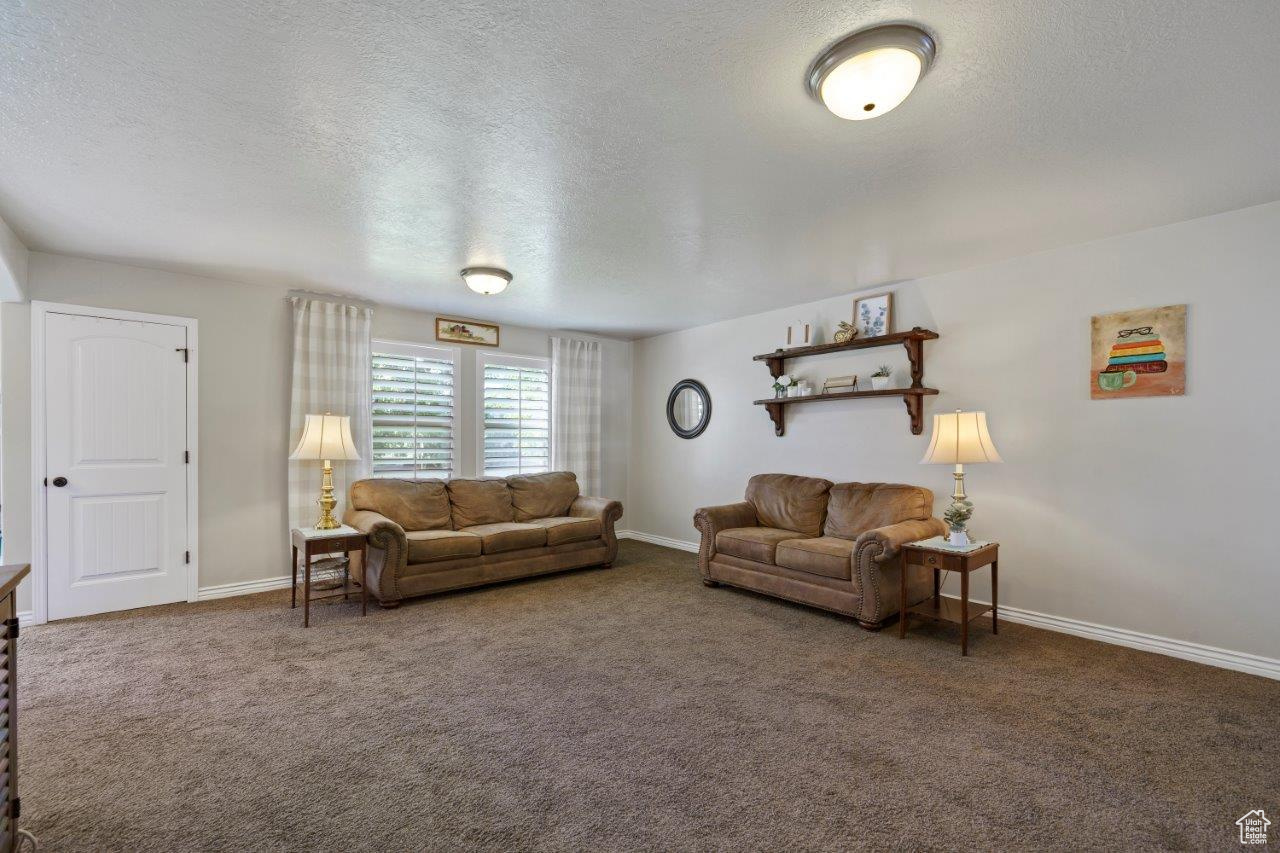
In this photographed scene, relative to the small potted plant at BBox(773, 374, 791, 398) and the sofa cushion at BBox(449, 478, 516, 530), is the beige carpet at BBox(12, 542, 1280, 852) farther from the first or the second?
the small potted plant at BBox(773, 374, 791, 398)

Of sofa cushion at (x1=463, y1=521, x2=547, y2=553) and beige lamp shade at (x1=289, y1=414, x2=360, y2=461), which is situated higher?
beige lamp shade at (x1=289, y1=414, x2=360, y2=461)

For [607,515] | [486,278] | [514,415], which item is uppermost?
[486,278]

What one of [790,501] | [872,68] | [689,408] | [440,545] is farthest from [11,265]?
[790,501]

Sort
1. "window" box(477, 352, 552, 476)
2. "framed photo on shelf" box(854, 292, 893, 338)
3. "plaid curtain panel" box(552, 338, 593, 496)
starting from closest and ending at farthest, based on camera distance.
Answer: "framed photo on shelf" box(854, 292, 893, 338) < "window" box(477, 352, 552, 476) < "plaid curtain panel" box(552, 338, 593, 496)

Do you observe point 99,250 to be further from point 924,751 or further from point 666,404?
point 924,751

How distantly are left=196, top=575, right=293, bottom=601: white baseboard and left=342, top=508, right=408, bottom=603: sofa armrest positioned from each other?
103 centimetres

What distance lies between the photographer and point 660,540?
6742 millimetres

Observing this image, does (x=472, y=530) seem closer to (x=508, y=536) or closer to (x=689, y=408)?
(x=508, y=536)

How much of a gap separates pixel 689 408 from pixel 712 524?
1.93 meters

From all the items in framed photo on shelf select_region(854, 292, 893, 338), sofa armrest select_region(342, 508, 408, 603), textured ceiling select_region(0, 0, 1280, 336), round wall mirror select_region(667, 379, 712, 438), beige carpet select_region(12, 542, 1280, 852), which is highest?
textured ceiling select_region(0, 0, 1280, 336)

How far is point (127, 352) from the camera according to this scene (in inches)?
162

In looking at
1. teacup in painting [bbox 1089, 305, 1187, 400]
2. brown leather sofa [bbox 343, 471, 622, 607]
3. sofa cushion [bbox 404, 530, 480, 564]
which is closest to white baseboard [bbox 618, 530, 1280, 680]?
teacup in painting [bbox 1089, 305, 1187, 400]

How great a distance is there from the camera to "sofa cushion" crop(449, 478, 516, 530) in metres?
5.17

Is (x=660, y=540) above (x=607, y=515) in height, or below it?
below
